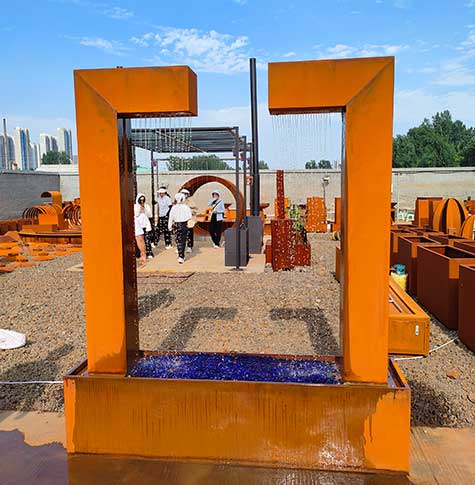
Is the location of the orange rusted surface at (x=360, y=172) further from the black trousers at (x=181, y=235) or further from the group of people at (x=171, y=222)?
the black trousers at (x=181, y=235)

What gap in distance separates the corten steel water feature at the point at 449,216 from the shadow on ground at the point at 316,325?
332 inches

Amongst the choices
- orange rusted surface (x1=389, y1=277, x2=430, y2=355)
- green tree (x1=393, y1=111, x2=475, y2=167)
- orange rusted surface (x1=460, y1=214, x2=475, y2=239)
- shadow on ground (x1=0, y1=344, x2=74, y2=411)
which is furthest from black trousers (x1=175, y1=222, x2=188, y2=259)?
green tree (x1=393, y1=111, x2=475, y2=167)

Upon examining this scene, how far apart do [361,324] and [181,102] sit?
1.88 m

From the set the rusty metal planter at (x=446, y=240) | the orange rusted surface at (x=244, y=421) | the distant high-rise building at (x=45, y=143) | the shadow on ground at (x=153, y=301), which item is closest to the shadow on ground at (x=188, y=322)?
the shadow on ground at (x=153, y=301)

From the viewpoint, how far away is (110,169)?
10.7 ft

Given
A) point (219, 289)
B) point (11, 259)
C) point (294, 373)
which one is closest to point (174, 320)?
point (219, 289)

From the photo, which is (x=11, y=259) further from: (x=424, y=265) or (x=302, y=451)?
(x=302, y=451)

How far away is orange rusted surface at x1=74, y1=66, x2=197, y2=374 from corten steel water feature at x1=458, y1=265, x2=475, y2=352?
3.82 metres

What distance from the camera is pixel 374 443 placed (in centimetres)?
299

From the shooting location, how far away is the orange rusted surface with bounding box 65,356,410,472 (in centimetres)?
299

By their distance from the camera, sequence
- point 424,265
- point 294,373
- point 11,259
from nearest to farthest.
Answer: point 294,373, point 424,265, point 11,259

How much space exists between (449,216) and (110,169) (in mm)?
12608

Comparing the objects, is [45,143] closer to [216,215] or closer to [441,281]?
[216,215]

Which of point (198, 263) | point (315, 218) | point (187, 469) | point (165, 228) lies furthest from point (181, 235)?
point (315, 218)
